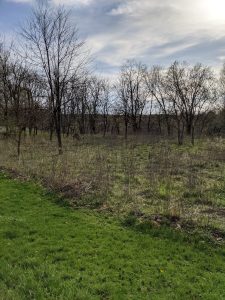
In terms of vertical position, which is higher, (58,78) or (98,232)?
(58,78)

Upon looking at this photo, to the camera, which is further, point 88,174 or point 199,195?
point 88,174

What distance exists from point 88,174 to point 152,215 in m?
5.37

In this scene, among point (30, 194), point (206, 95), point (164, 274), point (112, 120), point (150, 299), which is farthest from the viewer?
point (112, 120)

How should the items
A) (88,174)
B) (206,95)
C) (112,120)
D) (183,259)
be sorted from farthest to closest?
(112,120)
(206,95)
(88,174)
(183,259)

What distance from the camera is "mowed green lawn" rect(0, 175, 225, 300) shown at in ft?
18.9

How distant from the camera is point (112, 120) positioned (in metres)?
70.1

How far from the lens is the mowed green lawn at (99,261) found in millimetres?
5762

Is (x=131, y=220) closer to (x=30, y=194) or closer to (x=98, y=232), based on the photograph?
(x=98, y=232)

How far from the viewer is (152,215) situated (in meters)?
9.28

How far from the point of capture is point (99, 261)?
6.84 metres

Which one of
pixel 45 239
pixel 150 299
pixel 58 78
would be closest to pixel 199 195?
pixel 45 239

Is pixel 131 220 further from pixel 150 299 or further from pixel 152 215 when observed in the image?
pixel 150 299

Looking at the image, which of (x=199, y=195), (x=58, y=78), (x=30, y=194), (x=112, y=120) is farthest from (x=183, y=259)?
(x=112, y=120)

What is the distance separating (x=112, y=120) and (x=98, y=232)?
204 ft
